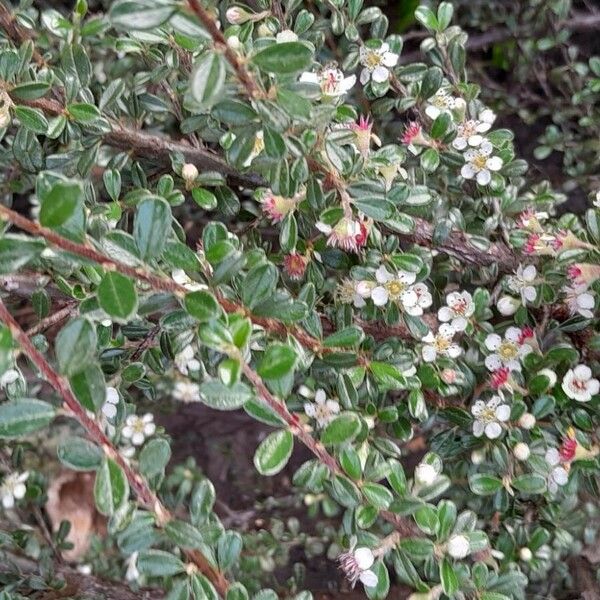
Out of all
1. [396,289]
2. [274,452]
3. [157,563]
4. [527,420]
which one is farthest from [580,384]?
[157,563]

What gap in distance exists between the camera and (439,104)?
109 cm

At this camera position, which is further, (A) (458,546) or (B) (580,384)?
(B) (580,384)

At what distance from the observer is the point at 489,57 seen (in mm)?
2105

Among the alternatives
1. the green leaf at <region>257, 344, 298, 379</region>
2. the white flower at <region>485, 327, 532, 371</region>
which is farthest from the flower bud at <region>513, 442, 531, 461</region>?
the green leaf at <region>257, 344, 298, 379</region>

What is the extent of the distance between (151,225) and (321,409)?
0.43m

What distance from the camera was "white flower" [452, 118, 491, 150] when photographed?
1.07 m

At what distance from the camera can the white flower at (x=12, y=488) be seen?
1.32 meters

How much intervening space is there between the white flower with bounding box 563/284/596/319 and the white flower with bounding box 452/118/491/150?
27 centimetres

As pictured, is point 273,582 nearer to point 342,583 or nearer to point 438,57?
point 342,583

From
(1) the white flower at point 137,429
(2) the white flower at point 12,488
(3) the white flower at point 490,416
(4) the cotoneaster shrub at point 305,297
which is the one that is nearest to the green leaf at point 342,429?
(4) the cotoneaster shrub at point 305,297

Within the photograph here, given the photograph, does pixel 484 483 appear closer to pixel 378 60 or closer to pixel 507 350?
pixel 507 350

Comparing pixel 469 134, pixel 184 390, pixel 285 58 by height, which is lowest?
pixel 184 390

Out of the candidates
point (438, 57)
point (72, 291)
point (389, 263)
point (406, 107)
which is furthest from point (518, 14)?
point (72, 291)

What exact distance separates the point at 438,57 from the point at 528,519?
2.71ft
